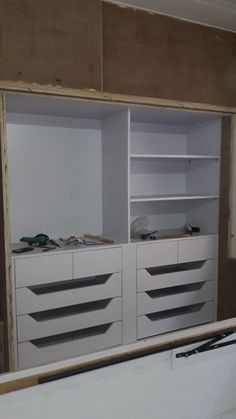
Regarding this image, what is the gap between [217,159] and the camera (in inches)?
102

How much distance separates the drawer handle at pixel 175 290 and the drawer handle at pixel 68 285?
1.28ft

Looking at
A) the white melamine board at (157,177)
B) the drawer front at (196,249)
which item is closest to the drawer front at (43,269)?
the drawer front at (196,249)

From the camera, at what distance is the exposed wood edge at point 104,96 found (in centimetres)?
170

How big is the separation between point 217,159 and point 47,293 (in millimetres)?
1574

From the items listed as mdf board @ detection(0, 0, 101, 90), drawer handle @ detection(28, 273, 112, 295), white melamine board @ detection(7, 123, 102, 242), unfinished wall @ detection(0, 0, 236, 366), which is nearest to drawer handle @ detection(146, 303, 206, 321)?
drawer handle @ detection(28, 273, 112, 295)

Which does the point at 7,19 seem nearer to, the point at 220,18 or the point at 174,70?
the point at 174,70

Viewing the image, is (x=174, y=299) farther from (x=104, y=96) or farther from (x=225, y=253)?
(x=104, y=96)

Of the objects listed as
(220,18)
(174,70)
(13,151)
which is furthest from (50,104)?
(220,18)

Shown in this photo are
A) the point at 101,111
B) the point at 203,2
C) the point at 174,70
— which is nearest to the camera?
the point at 203,2

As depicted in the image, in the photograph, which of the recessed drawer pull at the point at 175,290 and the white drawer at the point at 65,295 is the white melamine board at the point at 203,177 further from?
the white drawer at the point at 65,295

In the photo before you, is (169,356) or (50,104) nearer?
(169,356)

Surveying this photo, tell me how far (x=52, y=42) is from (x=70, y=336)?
1.75 meters

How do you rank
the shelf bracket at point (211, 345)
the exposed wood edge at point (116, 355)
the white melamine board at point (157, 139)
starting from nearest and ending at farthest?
the exposed wood edge at point (116, 355) < the shelf bracket at point (211, 345) < the white melamine board at point (157, 139)

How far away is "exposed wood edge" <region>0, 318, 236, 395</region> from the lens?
32.8 inches
